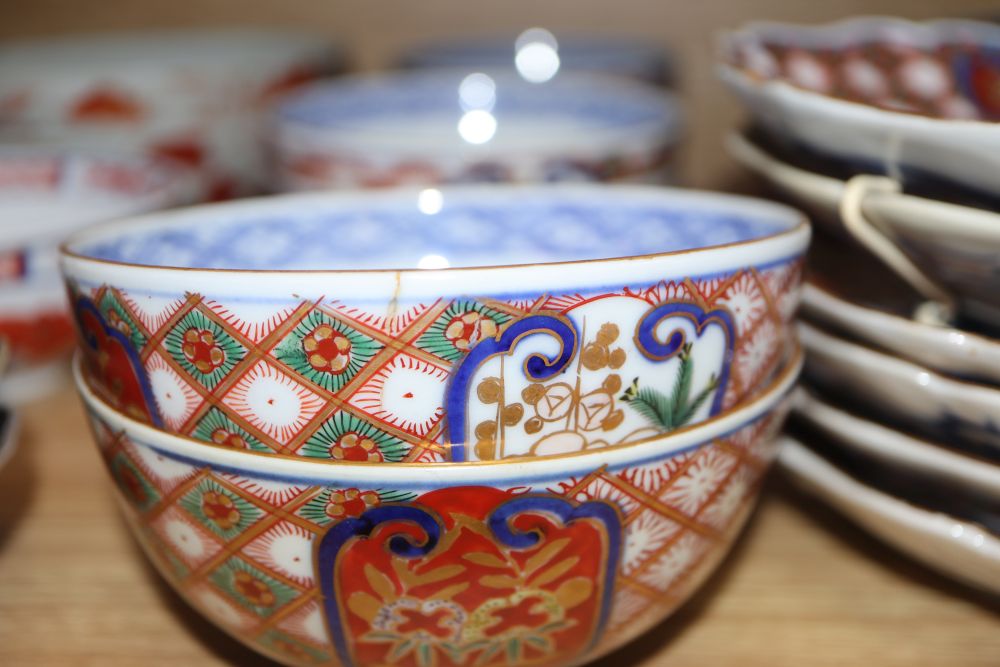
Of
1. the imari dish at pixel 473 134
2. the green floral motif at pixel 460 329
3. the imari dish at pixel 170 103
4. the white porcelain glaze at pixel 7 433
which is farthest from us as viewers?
the imari dish at pixel 170 103

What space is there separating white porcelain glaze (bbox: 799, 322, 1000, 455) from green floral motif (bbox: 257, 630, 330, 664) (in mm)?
215

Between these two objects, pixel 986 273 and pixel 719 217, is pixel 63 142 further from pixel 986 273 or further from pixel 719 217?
pixel 986 273

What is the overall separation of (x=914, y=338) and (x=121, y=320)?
0.26 meters

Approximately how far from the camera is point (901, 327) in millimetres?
328

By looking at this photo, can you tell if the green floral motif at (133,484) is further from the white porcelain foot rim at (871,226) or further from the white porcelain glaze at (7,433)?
the white porcelain foot rim at (871,226)

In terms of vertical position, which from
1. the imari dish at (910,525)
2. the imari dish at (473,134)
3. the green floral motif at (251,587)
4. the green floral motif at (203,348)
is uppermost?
the green floral motif at (203,348)

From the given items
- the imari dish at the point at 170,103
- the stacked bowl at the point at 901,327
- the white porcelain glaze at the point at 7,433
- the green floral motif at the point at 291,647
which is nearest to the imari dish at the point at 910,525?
the stacked bowl at the point at 901,327

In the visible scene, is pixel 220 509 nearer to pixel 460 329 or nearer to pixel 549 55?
pixel 460 329

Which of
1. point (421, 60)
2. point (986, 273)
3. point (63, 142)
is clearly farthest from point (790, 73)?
point (63, 142)

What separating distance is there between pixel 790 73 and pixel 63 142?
54 centimetres

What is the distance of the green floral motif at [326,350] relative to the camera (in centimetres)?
25

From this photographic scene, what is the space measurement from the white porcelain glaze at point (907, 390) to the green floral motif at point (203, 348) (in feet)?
0.73

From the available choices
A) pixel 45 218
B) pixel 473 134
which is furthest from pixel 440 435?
pixel 45 218

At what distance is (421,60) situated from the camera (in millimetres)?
748
